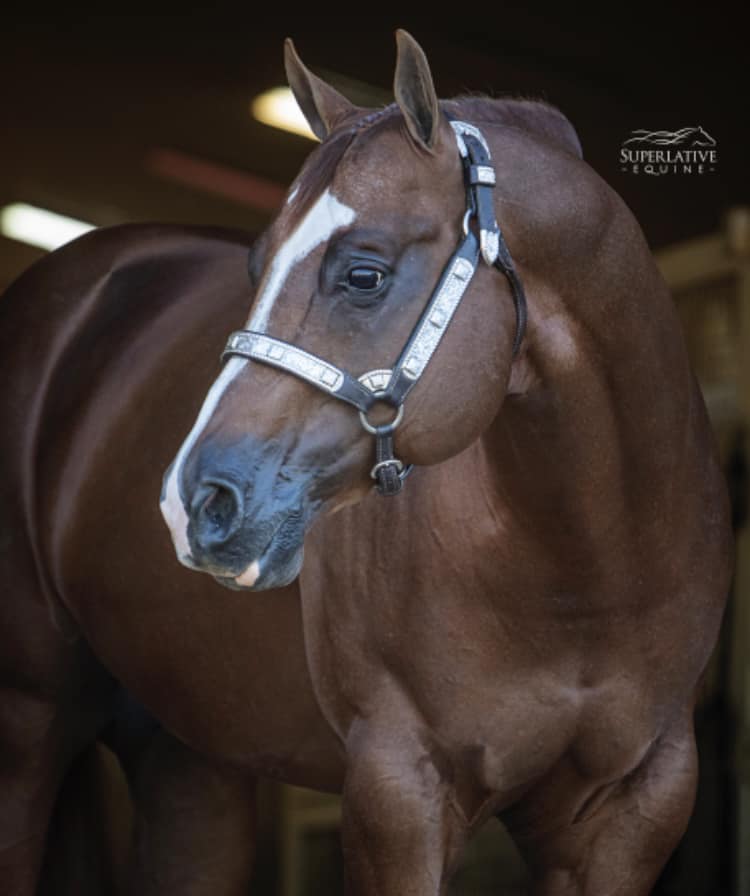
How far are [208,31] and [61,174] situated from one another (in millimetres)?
1264

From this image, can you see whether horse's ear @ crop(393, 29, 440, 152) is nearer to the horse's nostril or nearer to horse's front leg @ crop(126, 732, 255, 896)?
the horse's nostril

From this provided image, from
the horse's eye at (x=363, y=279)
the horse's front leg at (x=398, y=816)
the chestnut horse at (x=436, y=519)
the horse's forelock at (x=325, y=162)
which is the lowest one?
the horse's front leg at (x=398, y=816)

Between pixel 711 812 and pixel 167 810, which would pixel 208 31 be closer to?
pixel 167 810

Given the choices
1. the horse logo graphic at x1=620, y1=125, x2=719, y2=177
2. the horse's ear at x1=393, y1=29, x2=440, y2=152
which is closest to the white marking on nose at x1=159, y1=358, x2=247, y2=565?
the horse's ear at x1=393, y1=29, x2=440, y2=152

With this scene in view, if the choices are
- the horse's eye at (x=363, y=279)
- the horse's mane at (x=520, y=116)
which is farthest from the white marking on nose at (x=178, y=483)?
the horse's mane at (x=520, y=116)

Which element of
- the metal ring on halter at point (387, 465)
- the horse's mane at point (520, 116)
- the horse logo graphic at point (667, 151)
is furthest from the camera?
the horse logo graphic at point (667, 151)

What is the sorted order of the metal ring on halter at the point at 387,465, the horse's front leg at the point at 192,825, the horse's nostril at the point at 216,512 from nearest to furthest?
the horse's nostril at the point at 216,512, the metal ring on halter at the point at 387,465, the horse's front leg at the point at 192,825

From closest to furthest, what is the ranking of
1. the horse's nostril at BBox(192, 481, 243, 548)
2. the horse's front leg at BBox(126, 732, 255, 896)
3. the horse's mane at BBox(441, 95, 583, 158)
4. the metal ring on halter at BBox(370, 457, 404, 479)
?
the horse's nostril at BBox(192, 481, 243, 548) < the metal ring on halter at BBox(370, 457, 404, 479) < the horse's mane at BBox(441, 95, 583, 158) < the horse's front leg at BBox(126, 732, 255, 896)

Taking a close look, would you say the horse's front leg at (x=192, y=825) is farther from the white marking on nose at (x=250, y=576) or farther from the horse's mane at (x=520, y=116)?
the horse's mane at (x=520, y=116)

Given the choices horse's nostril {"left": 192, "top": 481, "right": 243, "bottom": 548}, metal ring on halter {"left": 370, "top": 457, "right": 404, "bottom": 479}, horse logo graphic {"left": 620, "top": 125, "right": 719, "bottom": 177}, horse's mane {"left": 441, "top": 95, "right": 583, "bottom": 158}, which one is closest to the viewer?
horse's nostril {"left": 192, "top": 481, "right": 243, "bottom": 548}

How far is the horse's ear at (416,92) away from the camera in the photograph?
1.74m

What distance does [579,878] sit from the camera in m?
2.15

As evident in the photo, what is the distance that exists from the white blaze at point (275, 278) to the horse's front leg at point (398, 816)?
0.40 metres

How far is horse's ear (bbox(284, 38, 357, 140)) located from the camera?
202 cm
